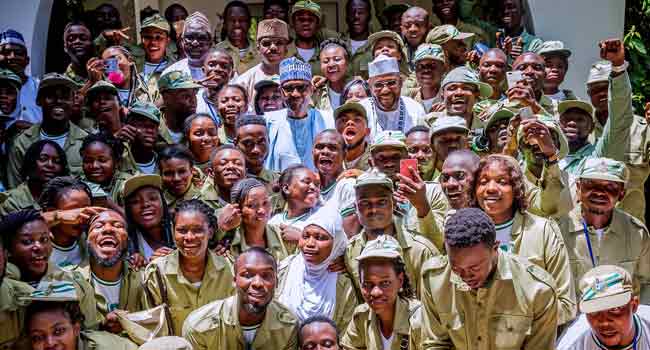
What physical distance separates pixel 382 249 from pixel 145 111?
9.07ft

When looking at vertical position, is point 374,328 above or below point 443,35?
below

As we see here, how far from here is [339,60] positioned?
8.33 meters

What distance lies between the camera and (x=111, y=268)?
18.7 feet

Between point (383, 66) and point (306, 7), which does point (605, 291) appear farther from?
point (306, 7)

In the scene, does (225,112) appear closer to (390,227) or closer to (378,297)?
(390,227)

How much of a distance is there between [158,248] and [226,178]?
744 mm

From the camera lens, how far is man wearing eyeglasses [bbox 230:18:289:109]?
848cm

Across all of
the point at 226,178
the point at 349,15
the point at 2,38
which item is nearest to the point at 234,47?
the point at 349,15

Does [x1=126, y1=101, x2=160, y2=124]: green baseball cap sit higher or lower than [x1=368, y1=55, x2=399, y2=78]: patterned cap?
lower

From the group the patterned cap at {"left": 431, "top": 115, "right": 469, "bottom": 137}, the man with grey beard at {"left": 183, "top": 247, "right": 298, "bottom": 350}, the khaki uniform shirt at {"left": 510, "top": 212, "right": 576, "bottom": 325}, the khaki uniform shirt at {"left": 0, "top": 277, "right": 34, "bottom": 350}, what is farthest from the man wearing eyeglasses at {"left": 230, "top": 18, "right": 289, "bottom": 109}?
the khaki uniform shirt at {"left": 510, "top": 212, "right": 576, "bottom": 325}

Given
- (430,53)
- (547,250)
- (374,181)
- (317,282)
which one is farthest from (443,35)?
(547,250)

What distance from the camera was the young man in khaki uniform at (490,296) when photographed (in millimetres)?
4410

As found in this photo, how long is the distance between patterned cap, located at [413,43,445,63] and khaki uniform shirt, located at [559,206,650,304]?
2.70 m

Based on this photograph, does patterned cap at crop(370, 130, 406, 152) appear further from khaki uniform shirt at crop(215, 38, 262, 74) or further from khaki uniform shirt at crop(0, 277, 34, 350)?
khaki uniform shirt at crop(215, 38, 262, 74)
